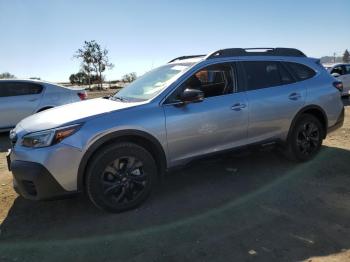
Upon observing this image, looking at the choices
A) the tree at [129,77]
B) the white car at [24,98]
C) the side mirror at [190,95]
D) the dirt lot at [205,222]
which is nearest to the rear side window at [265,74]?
the side mirror at [190,95]

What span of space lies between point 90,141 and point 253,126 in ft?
7.58

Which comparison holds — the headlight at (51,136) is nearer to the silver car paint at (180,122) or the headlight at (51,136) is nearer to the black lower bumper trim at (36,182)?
the silver car paint at (180,122)

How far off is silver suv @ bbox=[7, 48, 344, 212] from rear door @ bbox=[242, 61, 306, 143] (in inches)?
0.6

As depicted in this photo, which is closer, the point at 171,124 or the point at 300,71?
the point at 171,124

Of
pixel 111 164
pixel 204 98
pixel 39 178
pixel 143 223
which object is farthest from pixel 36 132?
pixel 204 98

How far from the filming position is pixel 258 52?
5.70 meters

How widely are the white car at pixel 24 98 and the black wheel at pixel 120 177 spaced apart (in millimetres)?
6123

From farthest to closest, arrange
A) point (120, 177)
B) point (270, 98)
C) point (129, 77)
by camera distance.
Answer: point (129, 77), point (270, 98), point (120, 177)

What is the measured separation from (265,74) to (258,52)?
361 millimetres

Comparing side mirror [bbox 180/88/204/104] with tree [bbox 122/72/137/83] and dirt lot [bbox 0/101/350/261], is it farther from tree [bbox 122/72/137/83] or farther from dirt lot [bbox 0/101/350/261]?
tree [bbox 122/72/137/83]

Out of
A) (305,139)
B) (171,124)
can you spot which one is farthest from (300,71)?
(171,124)

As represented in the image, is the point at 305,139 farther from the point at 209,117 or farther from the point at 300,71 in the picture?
the point at 209,117

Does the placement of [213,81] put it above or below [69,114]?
above

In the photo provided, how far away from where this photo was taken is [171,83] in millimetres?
4758
